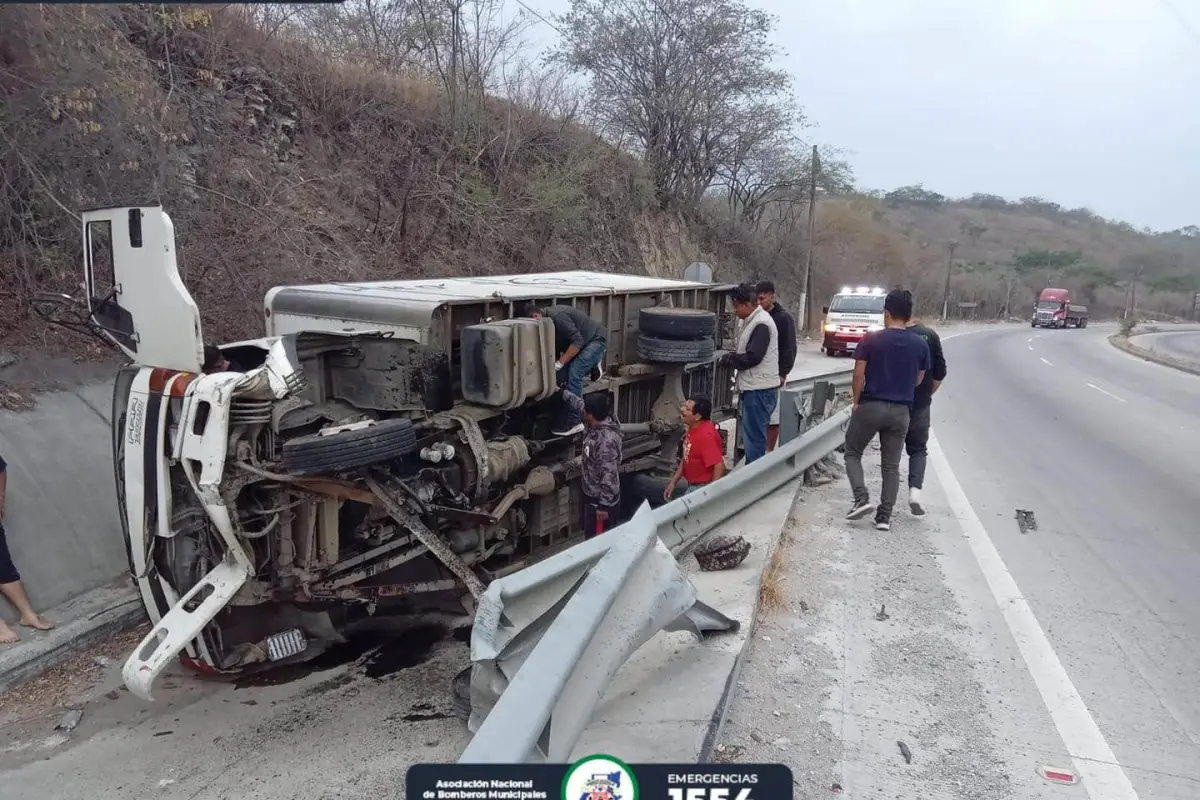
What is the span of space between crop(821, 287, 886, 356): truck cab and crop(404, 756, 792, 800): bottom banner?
19.8 metres

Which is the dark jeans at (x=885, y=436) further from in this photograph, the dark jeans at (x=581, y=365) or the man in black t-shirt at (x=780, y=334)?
the dark jeans at (x=581, y=365)

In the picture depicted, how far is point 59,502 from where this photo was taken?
5.53 m

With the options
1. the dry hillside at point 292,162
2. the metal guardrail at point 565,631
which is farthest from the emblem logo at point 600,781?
the dry hillside at point 292,162

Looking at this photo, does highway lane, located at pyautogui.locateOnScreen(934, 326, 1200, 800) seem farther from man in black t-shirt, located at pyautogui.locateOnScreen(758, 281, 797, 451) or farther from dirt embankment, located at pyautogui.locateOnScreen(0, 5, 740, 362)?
dirt embankment, located at pyautogui.locateOnScreen(0, 5, 740, 362)

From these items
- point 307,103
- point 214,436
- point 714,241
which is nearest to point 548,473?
point 214,436

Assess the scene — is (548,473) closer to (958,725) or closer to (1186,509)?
(958,725)

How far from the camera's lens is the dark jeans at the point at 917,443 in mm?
5957

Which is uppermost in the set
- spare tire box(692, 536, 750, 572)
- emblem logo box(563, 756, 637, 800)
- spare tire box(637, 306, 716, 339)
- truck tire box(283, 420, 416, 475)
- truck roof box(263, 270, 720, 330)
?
truck roof box(263, 270, 720, 330)

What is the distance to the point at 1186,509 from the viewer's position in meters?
6.82

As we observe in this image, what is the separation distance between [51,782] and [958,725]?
375 centimetres

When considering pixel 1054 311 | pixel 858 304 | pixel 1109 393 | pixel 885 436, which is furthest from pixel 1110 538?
pixel 1054 311

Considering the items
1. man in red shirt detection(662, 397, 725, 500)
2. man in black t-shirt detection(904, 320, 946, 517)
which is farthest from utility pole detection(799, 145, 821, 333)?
man in red shirt detection(662, 397, 725, 500)

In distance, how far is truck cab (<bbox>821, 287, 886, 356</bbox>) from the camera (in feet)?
68.8

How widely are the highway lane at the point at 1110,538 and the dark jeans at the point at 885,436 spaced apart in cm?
78
